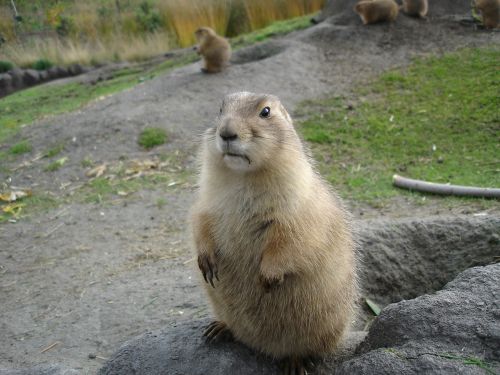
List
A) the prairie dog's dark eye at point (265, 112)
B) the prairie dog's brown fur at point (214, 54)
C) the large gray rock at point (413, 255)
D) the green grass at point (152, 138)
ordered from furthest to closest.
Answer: the prairie dog's brown fur at point (214, 54) < the green grass at point (152, 138) < the large gray rock at point (413, 255) < the prairie dog's dark eye at point (265, 112)

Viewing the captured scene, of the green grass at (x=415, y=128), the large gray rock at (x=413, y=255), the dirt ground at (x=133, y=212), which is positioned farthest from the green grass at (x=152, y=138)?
the large gray rock at (x=413, y=255)

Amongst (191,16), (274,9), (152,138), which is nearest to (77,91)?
(191,16)

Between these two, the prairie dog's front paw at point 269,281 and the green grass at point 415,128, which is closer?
the prairie dog's front paw at point 269,281

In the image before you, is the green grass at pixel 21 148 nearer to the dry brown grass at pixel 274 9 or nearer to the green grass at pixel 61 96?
the green grass at pixel 61 96

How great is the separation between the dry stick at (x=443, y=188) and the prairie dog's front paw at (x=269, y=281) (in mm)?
3765

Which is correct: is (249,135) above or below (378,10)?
above

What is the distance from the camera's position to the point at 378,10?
11.9m

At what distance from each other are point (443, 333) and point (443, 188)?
3636 millimetres

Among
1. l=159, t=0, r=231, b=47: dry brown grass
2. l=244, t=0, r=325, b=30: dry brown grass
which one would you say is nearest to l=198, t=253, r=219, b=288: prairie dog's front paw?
l=244, t=0, r=325, b=30: dry brown grass

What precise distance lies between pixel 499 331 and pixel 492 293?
0.28 m

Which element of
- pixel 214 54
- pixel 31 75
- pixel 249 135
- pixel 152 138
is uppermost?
pixel 249 135

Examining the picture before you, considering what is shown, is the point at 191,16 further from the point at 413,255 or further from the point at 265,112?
the point at 265,112

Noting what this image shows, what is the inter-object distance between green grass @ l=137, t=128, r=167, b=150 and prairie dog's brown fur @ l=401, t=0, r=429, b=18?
6707 mm

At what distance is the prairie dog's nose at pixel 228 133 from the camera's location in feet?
9.45
